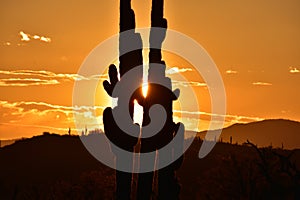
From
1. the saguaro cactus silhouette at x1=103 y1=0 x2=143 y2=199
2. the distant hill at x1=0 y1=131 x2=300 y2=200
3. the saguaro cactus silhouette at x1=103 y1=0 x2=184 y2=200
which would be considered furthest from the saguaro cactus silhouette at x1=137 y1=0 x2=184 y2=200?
the distant hill at x1=0 y1=131 x2=300 y2=200

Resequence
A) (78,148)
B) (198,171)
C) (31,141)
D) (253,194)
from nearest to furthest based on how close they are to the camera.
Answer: (253,194) < (198,171) < (78,148) < (31,141)

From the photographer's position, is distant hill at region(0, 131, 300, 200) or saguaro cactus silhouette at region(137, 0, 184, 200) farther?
distant hill at region(0, 131, 300, 200)

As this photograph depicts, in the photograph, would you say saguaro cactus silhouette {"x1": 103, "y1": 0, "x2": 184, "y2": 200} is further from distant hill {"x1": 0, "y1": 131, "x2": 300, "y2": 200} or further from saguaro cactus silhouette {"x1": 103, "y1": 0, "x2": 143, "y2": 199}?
distant hill {"x1": 0, "y1": 131, "x2": 300, "y2": 200}

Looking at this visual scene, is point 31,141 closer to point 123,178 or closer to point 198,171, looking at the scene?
point 198,171

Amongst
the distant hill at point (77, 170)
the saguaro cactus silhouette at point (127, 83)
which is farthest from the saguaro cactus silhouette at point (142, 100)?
the distant hill at point (77, 170)

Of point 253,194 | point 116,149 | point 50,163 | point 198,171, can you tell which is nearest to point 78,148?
point 50,163

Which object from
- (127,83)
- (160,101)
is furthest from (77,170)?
(127,83)

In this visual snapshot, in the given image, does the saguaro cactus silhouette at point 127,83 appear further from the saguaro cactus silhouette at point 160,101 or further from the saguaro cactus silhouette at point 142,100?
the saguaro cactus silhouette at point 160,101

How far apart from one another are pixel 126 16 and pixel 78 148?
65.1m

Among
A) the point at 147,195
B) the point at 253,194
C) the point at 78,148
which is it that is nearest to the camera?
the point at 147,195

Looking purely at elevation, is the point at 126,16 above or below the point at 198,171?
above

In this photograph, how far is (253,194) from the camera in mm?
24234

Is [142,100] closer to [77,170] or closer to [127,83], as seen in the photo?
[127,83]

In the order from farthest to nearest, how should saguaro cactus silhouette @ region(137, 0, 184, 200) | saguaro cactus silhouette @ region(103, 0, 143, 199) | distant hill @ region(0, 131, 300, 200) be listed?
1. distant hill @ region(0, 131, 300, 200)
2. saguaro cactus silhouette @ region(137, 0, 184, 200)
3. saguaro cactus silhouette @ region(103, 0, 143, 199)
